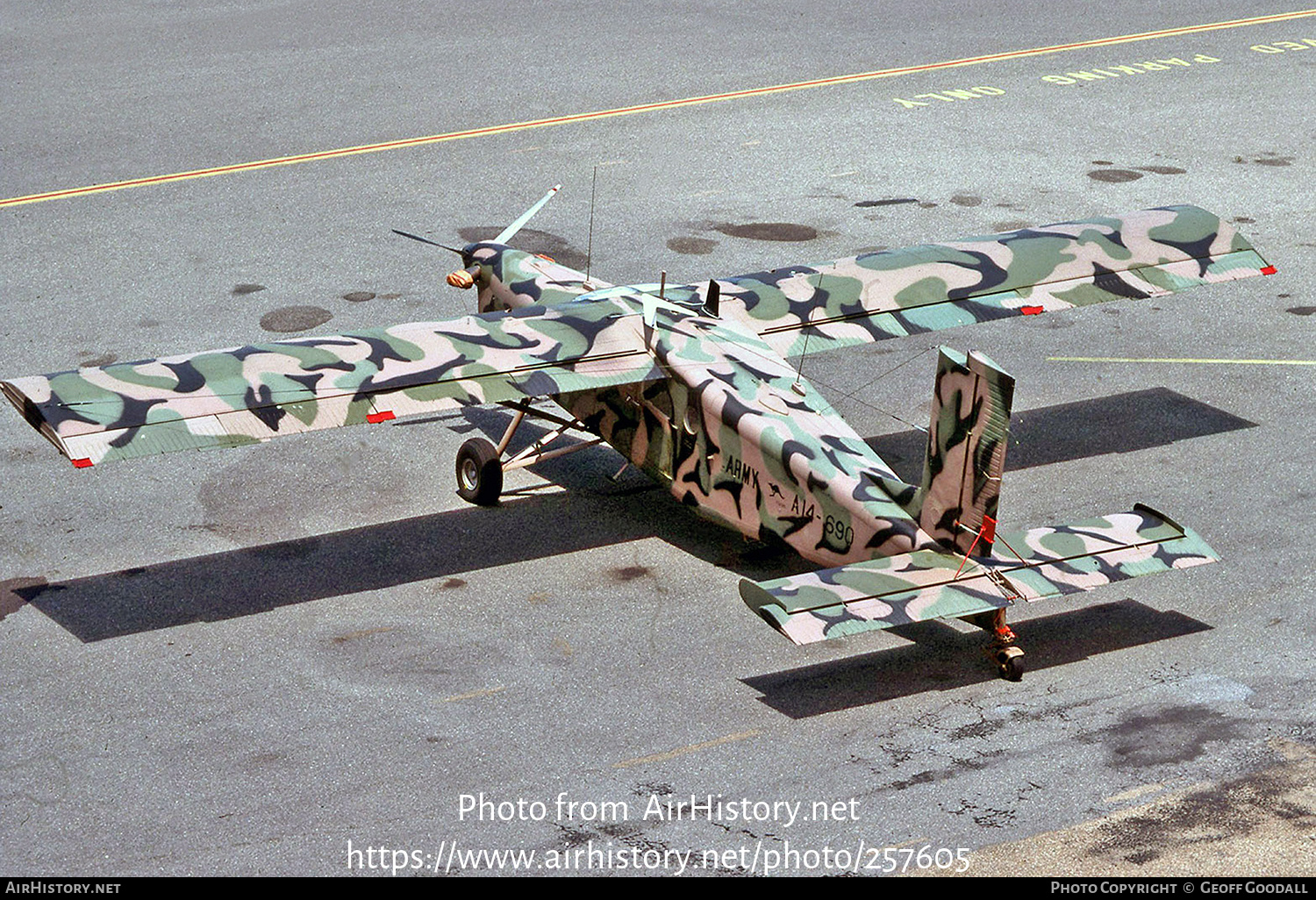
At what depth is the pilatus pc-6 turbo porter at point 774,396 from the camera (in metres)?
15.0

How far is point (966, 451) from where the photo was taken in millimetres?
14898

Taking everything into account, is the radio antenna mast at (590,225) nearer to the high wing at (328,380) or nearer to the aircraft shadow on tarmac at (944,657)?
the high wing at (328,380)

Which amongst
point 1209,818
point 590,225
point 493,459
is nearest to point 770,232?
point 590,225

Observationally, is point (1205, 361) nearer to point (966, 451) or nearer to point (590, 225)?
point (590, 225)

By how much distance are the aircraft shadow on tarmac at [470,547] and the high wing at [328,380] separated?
84.0 inches

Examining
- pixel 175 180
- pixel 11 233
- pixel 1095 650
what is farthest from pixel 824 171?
pixel 1095 650

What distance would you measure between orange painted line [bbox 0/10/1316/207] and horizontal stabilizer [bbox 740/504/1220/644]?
22393 mm

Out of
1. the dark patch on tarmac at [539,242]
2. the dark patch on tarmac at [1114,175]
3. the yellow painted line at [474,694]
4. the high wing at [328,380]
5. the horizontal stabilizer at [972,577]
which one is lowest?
the yellow painted line at [474,694]

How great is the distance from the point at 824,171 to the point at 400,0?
19.0m

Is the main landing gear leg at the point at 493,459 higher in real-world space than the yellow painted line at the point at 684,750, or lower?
higher

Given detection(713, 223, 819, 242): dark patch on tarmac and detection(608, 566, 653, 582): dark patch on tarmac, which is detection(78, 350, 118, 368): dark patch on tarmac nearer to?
detection(608, 566, 653, 582): dark patch on tarmac

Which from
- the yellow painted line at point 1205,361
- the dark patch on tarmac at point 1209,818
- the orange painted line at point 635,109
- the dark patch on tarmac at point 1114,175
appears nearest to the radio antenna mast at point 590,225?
the orange painted line at point 635,109

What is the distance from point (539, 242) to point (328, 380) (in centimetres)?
1262

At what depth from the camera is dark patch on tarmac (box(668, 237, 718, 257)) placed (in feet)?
95.0
